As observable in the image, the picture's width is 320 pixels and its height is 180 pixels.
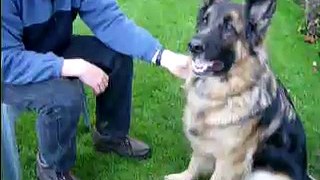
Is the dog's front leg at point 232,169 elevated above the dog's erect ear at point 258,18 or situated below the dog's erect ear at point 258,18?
below

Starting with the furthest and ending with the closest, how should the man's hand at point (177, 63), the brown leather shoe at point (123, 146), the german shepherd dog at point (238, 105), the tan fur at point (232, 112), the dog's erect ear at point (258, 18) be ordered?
the brown leather shoe at point (123, 146) < the man's hand at point (177, 63) < the tan fur at point (232, 112) < the german shepherd dog at point (238, 105) < the dog's erect ear at point (258, 18)

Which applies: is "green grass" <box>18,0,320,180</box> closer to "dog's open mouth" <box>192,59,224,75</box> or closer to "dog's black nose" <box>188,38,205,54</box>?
"dog's open mouth" <box>192,59,224,75</box>

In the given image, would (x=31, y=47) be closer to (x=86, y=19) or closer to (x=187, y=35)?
(x=86, y=19)

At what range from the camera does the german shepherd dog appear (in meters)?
2.94

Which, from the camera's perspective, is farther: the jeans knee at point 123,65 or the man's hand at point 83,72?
the jeans knee at point 123,65

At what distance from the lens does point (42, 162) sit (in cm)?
328

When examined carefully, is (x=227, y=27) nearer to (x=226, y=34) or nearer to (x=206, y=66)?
(x=226, y=34)

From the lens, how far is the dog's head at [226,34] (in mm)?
2879

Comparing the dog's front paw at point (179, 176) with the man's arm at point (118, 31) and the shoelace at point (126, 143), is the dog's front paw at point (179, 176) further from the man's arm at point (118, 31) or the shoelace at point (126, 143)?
the man's arm at point (118, 31)

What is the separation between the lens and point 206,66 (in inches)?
118

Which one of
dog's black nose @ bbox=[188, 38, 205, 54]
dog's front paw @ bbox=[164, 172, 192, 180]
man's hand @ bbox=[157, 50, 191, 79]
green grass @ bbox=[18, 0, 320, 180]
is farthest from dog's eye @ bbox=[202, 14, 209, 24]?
dog's front paw @ bbox=[164, 172, 192, 180]

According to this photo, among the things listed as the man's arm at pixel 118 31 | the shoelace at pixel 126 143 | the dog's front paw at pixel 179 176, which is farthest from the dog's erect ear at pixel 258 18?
the shoelace at pixel 126 143

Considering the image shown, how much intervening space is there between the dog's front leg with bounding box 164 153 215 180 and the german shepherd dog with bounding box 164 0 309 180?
0.18 meters

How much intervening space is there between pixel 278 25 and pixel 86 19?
266 cm
